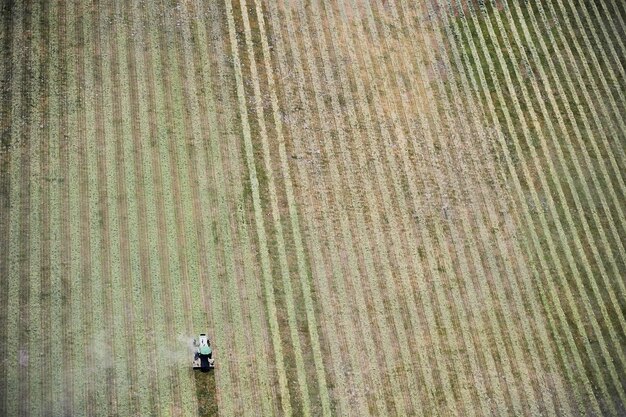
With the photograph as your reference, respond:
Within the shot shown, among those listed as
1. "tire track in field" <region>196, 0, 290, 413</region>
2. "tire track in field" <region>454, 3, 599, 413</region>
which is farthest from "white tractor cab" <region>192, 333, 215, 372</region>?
"tire track in field" <region>454, 3, 599, 413</region>

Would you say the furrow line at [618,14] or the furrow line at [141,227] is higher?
the furrow line at [618,14]

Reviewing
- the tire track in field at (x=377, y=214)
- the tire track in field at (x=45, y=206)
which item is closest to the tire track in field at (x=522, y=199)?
the tire track in field at (x=377, y=214)

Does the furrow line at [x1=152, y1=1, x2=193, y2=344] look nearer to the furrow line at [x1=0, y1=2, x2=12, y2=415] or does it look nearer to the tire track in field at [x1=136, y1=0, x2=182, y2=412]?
the tire track in field at [x1=136, y1=0, x2=182, y2=412]

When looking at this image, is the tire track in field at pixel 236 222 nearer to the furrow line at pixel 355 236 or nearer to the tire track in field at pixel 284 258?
the tire track in field at pixel 284 258

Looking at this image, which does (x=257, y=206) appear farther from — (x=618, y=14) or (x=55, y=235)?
(x=618, y=14)

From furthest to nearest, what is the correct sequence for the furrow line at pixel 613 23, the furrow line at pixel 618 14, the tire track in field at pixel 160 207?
1. the furrow line at pixel 618 14
2. the furrow line at pixel 613 23
3. the tire track in field at pixel 160 207

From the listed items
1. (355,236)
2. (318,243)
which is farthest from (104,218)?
(355,236)

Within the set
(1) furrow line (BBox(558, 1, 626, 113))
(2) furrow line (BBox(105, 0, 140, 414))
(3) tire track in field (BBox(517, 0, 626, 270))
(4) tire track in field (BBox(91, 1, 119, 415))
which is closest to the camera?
(4) tire track in field (BBox(91, 1, 119, 415))
